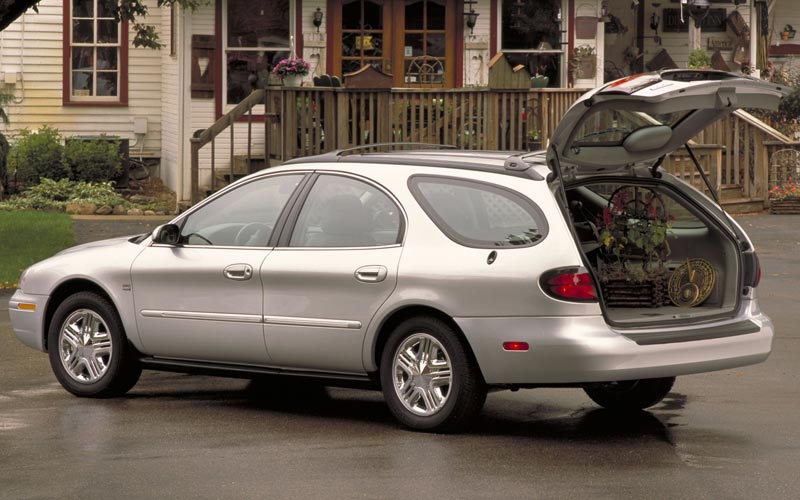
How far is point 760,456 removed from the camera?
290 inches

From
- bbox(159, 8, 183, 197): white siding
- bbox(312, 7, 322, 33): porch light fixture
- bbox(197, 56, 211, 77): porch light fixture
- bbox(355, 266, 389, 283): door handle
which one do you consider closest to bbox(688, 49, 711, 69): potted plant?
bbox(312, 7, 322, 33): porch light fixture

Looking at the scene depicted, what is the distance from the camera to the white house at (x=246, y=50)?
24156mm

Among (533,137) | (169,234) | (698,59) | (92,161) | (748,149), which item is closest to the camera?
(169,234)

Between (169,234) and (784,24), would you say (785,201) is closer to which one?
(784,24)

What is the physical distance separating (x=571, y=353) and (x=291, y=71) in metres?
14.8

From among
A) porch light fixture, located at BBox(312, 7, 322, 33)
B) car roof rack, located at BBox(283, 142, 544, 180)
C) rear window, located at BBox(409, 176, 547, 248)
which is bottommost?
rear window, located at BBox(409, 176, 547, 248)

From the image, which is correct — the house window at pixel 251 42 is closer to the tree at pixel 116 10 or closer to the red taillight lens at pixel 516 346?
the tree at pixel 116 10

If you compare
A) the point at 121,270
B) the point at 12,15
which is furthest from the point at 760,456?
the point at 12,15

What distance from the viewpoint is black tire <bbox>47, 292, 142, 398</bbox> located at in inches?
358

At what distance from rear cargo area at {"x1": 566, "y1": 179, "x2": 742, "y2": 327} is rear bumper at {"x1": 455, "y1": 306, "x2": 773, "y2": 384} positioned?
1.71 feet

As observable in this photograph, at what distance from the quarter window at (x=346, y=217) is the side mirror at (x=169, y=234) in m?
0.86

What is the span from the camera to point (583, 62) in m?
24.8

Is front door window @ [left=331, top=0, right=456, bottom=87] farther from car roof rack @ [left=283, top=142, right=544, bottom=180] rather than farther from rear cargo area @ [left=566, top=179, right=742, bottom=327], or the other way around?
rear cargo area @ [left=566, top=179, right=742, bottom=327]

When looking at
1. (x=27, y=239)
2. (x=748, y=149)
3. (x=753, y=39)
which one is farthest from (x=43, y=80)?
(x=753, y=39)
